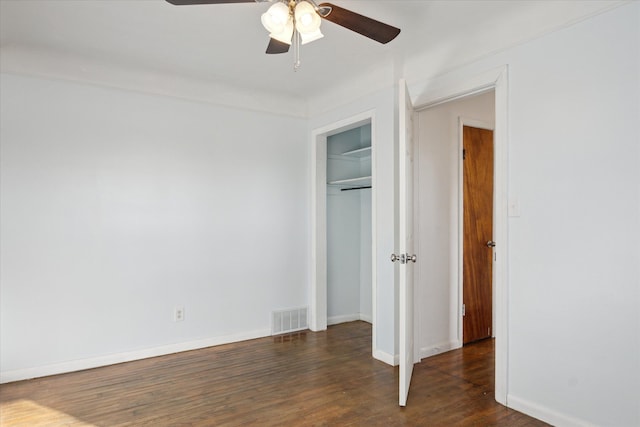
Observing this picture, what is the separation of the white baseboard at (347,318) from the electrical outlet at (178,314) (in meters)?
1.65

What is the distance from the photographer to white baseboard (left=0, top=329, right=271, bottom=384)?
2.95m

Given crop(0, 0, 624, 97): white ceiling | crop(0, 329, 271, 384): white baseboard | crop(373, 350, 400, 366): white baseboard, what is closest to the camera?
crop(0, 0, 624, 97): white ceiling

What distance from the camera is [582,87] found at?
213 cm

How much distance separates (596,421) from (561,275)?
77 centimetres

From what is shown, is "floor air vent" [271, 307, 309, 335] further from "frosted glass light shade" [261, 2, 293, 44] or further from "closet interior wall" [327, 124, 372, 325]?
"frosted glass light shade" [261, 2, 293, 44]

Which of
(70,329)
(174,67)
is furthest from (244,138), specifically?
(70,329)

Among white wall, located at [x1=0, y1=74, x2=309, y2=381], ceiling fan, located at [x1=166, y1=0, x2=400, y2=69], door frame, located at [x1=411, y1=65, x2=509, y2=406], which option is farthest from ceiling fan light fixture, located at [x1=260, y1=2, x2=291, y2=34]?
white wall, located at [x1=0, y1=74, x2=309, y2=381]

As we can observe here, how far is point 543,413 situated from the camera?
2.29m

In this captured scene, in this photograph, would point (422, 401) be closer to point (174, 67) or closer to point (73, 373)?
point (73, 373)

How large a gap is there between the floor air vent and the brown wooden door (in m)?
1.64

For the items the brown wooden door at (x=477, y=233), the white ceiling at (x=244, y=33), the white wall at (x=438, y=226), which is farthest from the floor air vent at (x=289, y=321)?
the white ceiling at (x=244, y=33)

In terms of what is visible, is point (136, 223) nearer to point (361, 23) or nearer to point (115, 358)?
point (115, 358)

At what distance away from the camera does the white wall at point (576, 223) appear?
77.1 inches

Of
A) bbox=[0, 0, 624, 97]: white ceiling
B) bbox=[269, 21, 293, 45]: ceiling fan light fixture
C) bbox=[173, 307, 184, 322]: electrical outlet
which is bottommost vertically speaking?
bbox=[173, 307, 184, 322]: electrical outlet
